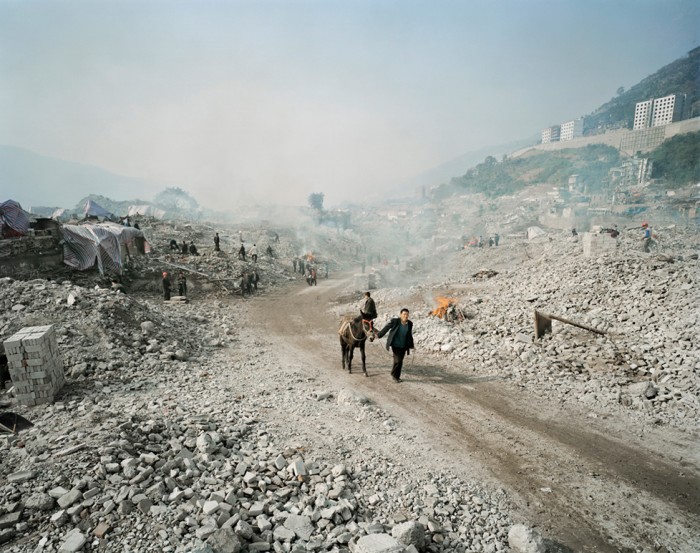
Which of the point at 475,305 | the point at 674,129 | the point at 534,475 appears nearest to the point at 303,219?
the point at 475,305

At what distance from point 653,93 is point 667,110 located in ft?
61.3

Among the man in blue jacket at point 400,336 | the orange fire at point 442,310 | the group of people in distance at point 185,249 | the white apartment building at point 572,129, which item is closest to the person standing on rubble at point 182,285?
the group of people in distance at point 185,249

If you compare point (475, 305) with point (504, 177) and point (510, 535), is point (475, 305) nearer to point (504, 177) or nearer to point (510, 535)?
point (510, 535)

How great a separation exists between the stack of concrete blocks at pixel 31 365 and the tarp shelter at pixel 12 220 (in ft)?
51.0

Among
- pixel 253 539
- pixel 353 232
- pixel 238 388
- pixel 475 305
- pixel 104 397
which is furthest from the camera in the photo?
pixel 353 232

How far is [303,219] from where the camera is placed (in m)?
56.0

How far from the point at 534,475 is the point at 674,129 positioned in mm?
79929

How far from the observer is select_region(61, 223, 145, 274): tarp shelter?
634 inches

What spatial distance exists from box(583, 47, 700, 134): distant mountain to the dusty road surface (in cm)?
5605

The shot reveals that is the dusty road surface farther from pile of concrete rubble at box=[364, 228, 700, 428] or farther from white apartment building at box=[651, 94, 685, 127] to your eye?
white apartment building at box=[651, 94, 685, 127]

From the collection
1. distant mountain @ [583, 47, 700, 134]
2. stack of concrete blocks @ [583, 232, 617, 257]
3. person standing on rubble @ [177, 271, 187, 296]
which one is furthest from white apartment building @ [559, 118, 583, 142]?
person standing on rubble @ [177, 271, 187, 296]

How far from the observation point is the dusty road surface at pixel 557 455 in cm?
411

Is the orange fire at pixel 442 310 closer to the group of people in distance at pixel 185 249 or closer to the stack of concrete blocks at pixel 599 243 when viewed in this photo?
the stack of concrete blocks at pixel 599 243

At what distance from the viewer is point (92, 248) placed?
1622cm
